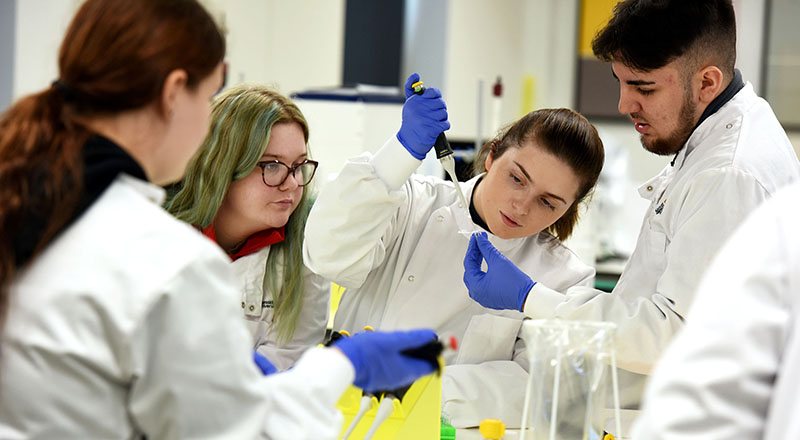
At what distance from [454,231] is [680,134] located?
561 millimetres

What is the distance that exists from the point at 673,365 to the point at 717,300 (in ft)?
0.25

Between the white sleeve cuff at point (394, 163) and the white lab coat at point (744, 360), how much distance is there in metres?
0.97

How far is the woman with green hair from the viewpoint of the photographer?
1749mm

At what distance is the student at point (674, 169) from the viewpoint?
1.41 meters

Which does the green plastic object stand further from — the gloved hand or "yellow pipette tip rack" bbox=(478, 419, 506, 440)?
the gloved hand

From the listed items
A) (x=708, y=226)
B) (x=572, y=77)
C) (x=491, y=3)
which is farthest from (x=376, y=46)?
(x=708, y=226)

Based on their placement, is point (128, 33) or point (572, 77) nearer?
point (128, 33)

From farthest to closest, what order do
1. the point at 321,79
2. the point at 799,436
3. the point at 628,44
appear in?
the point at 321,79
the point at 628,44
the point at 799,436

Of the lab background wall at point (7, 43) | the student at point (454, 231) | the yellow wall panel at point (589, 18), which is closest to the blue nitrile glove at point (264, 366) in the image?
the student at point (454, 231)

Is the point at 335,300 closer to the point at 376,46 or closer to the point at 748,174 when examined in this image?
the point at 748,174

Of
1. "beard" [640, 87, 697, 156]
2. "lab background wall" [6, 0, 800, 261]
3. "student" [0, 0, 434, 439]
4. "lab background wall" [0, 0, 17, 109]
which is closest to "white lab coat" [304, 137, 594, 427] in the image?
"beard" [640, 87, 697, 156]

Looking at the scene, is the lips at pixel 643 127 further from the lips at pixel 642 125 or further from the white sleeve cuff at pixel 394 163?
the white sleeve cuff at pixel 394 163

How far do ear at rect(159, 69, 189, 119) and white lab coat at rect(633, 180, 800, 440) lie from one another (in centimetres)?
60

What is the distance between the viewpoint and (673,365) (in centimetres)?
73
